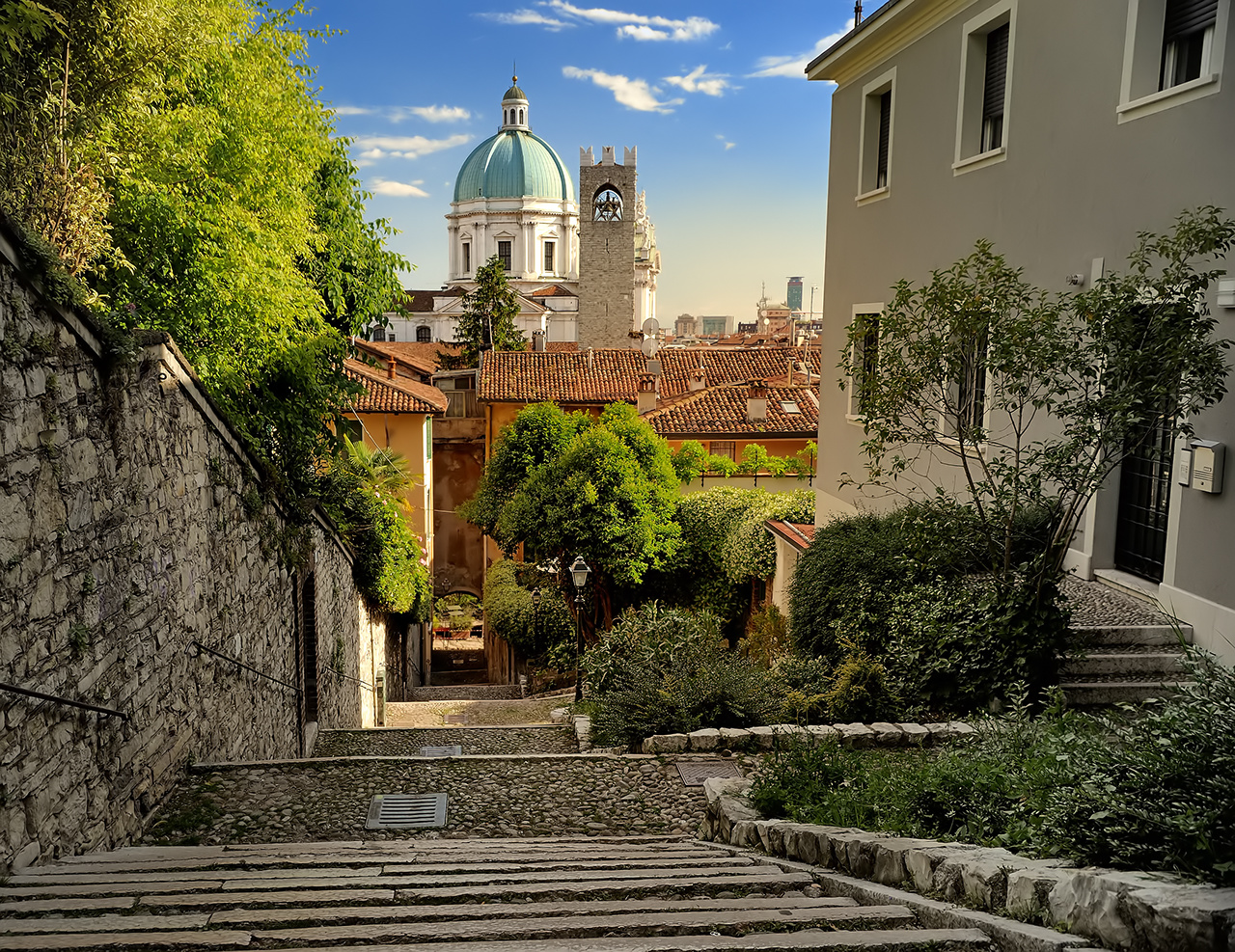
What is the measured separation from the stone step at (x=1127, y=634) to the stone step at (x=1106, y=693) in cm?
42

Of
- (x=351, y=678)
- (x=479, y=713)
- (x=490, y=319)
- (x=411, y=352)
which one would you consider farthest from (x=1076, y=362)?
(x=490, y=319)

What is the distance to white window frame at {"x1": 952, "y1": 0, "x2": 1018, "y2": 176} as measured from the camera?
10523 mm

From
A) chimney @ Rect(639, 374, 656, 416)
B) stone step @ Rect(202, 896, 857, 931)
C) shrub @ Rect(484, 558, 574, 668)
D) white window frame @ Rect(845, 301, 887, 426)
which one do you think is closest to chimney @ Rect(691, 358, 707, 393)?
chimney @ Rect(639, 374, 656, 416)

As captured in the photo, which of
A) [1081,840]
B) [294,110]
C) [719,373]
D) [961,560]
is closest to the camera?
[1081,840]

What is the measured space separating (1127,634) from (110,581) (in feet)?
27.0

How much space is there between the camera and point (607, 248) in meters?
60.6

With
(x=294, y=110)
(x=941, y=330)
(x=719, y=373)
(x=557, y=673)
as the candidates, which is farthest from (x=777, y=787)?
(x=719, y=373)

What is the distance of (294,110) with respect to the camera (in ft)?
31.6

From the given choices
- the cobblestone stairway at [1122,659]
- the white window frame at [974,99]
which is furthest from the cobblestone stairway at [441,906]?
the white window frame at [974,99]

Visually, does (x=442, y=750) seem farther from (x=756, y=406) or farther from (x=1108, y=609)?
(x=756, y=406)

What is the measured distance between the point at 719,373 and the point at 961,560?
2509 cm

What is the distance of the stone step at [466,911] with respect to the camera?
3.20 meters

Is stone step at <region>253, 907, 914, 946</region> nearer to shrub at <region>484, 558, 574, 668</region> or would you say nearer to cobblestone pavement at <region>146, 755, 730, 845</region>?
cobblestone pavement at <region>146, 755, 730, 845</region>

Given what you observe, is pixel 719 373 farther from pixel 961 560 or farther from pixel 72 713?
pixel 72 713
